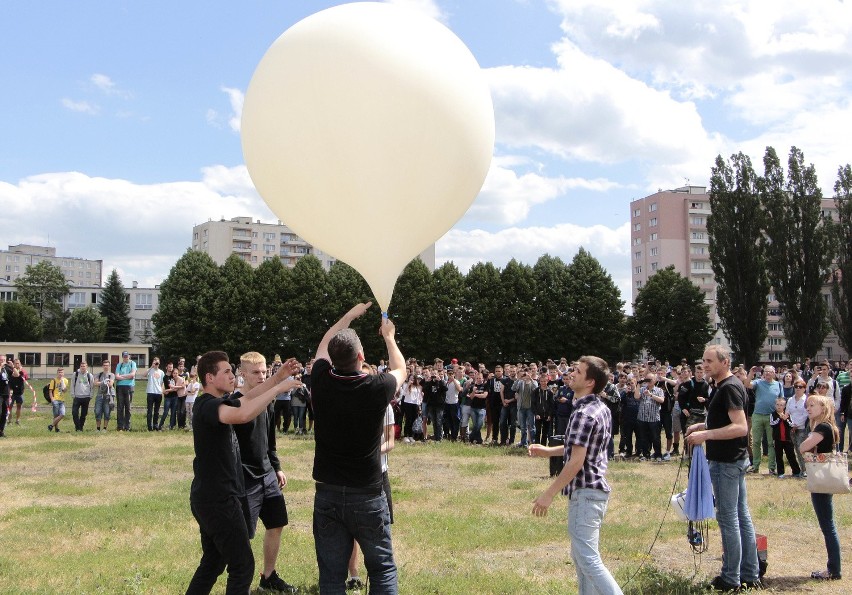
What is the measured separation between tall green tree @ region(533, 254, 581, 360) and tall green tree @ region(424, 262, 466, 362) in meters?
4.97

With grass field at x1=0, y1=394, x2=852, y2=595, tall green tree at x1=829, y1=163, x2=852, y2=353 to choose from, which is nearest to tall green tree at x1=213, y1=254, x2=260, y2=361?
grass field at x1=0, y1=394, x2=852, y2=595

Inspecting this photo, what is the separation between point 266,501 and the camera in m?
5.17

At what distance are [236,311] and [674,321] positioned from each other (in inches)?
1147

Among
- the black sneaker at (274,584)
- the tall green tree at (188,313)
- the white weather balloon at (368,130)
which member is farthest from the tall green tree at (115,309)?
the white weather balloon at (368,130)

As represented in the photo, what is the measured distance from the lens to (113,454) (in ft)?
43.5

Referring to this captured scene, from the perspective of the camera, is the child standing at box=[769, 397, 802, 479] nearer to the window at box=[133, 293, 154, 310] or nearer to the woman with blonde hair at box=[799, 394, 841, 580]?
the woman with blonde hair at box=[799, 394, 841, 580]

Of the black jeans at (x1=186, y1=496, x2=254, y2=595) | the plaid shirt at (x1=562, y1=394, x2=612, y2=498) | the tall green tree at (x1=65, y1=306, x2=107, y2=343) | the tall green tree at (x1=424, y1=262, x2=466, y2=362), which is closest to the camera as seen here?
the black jeans at (x1=186, y1=496, x2=254, y2=595)

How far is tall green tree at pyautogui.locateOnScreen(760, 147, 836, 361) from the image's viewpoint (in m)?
38.2

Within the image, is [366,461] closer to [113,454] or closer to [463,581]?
[463,581]

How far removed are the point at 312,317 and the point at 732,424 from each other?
41793 millimetres

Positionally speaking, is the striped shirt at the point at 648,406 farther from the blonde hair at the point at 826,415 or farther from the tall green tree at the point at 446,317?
the tall green tree at the point at 446,317

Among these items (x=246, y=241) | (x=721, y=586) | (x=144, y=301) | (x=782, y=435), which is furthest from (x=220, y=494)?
(x=144, y=301)

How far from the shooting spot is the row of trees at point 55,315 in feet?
248

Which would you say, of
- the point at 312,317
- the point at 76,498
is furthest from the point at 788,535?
the point at 312,317
